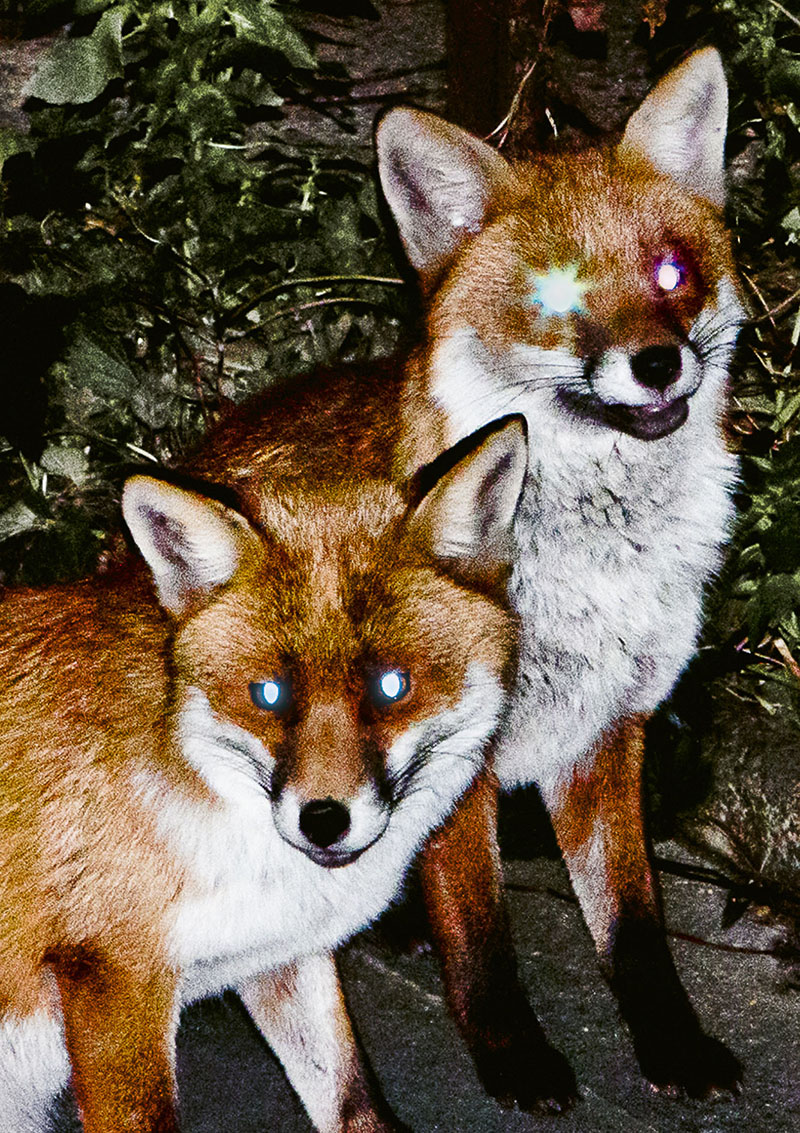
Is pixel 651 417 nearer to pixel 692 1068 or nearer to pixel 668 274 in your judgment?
pixel 668 274

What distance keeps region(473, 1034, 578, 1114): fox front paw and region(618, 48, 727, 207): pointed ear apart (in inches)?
64.5

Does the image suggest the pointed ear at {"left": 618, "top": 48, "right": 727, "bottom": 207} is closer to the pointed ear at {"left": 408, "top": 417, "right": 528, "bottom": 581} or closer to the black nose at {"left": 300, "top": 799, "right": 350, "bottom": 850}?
the pointed ear at {"left": 408, "top": 417, "right": 528, "bottom": 581}

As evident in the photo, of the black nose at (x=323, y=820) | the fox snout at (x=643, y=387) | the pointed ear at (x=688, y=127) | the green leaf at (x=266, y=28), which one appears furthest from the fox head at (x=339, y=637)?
the green leaf at (x=266, y=28)

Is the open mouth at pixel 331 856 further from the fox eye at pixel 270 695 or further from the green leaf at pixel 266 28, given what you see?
the green leaf at pixel 266 28

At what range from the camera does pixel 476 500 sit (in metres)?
2.08

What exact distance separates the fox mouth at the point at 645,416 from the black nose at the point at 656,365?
0.05 meters

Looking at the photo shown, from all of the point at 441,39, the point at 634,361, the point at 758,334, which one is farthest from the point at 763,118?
the point at 634,361

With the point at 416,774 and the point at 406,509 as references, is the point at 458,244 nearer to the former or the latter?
the point at 406,509

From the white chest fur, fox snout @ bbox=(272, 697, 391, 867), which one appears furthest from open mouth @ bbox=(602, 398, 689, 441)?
fox snout @ bbox=(272, 697, 391, 867)

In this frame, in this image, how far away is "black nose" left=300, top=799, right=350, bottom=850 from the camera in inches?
72.1

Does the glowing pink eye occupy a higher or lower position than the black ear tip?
higher

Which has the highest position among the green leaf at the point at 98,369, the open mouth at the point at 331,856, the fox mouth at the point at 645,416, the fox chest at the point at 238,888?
the fox mouth at the point at 645,416

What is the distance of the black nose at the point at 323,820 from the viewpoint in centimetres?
183

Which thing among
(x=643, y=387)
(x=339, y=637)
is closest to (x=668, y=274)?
(x=643, y=387)
